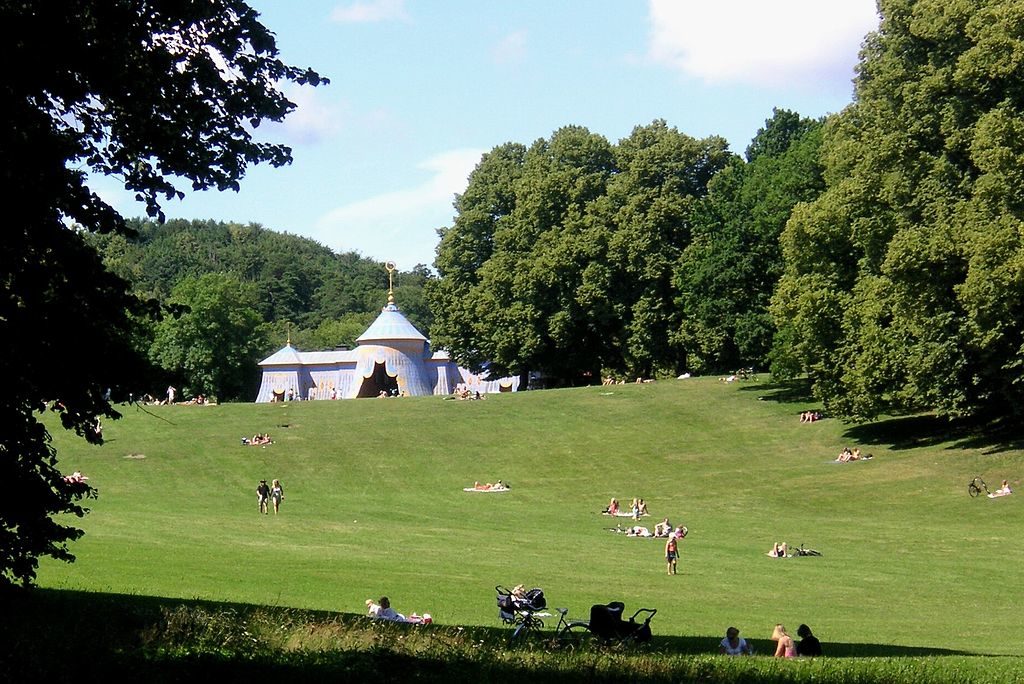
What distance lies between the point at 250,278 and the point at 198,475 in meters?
130

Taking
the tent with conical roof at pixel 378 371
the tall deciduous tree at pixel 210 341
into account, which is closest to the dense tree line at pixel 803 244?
the tent with conical roof at pixel 378 371

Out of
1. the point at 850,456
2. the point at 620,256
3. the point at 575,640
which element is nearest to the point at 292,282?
the point at 620,256

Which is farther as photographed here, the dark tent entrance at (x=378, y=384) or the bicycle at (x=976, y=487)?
the dark tent entrance at (x=378, y=384)

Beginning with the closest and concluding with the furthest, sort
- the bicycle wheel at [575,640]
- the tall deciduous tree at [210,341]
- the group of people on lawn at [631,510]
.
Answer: the bicycle wheel at [575,640], the group of people on lawn at [631,510], the tall deciduous tree at [210,341]

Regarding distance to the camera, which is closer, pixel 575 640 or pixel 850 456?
pixel 575 640

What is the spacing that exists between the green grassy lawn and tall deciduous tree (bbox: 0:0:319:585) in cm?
768

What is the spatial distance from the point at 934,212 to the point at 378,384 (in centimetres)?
A: 5214

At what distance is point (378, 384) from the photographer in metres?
93.8

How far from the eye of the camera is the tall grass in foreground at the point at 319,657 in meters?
13.2

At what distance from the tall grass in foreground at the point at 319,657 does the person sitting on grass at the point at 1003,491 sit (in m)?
32.2

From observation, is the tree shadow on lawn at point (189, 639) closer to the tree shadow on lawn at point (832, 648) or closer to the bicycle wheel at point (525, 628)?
the bicycle wheel at point (525, 628)

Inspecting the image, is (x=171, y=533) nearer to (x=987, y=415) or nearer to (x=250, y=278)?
(x=987, y=415)

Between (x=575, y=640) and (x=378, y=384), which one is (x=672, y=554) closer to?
(x=575, y=640)

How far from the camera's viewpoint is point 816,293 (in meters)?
57.2
